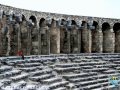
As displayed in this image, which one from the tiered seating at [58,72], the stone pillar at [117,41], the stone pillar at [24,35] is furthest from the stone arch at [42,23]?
the stone pillar at [117,41]

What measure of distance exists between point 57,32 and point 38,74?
431 inches

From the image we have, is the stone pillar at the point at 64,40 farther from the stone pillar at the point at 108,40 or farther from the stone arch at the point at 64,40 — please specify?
the stone pillar at the point at 108,40

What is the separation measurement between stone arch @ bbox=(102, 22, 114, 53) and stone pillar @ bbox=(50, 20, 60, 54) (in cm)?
521

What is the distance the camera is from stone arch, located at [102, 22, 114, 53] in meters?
30.3

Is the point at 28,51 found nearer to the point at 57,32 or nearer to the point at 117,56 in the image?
the point at 57,32

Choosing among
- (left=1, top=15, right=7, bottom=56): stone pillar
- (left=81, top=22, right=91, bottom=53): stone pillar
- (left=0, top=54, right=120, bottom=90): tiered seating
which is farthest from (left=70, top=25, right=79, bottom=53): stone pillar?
(left=1, top=15, right=7, bottom=56): stone pillar

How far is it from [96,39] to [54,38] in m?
4.75

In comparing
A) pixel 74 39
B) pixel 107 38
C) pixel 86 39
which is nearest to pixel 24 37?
pixel 74 39

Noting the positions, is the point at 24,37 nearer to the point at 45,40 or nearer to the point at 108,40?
the point at 45,40

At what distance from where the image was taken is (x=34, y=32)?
985 inches

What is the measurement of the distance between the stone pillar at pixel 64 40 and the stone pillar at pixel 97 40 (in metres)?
3.05

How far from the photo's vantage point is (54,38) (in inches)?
1070

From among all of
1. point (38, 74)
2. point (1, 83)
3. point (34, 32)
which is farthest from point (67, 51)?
point (1, 83)

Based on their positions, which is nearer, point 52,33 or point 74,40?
point 52,33
